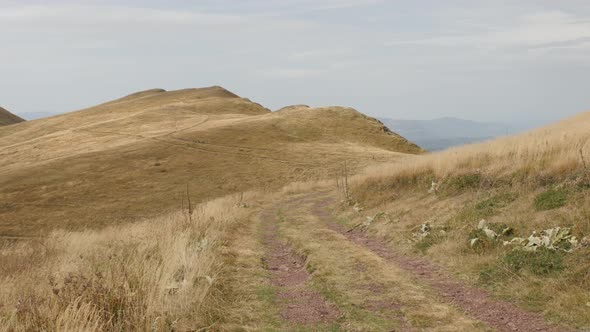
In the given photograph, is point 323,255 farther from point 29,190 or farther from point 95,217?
point 29,190

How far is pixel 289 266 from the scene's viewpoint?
45.6ft

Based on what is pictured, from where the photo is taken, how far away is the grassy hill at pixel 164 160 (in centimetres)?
5462

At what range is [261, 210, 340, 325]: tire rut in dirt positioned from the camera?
900 cm

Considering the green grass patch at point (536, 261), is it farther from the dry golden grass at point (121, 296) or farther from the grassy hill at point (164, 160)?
the grassy hill at point (164, 160)

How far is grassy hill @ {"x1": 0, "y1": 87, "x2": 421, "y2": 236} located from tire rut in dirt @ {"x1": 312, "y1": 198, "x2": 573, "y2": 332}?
36.2 meters

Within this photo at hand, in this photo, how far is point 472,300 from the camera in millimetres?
9297

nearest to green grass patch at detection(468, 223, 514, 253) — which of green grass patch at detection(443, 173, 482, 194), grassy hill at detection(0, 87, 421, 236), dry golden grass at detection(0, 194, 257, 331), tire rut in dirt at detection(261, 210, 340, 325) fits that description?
tire rut in dirt at detection(261, 210, 340, 325)

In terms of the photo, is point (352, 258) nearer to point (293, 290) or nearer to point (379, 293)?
point (293, 290)

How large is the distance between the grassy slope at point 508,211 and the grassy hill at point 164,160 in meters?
31.7

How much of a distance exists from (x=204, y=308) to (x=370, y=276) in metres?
4.44

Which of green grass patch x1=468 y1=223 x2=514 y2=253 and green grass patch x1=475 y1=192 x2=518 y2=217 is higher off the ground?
green grass patch x1=475 y1=192 x2=518 y2=217

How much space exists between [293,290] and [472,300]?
12.6 feet

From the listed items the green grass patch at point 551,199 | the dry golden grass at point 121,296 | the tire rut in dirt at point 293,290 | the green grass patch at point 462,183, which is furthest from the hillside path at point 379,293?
the green grass patch at point 462,183

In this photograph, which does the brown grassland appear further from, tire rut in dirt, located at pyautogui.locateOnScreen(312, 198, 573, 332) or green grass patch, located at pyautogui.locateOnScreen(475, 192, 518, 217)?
tire rut in dirt, located at pyautogui.locateOnScreen(312, 198, 573, 332)
